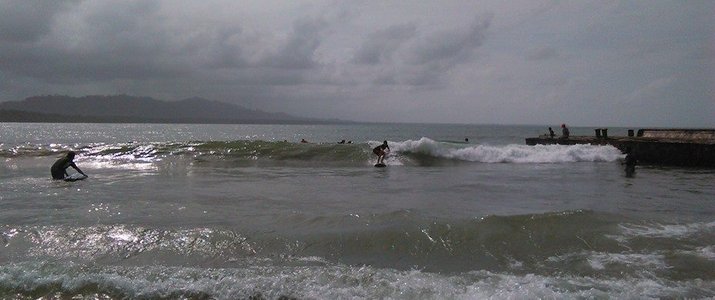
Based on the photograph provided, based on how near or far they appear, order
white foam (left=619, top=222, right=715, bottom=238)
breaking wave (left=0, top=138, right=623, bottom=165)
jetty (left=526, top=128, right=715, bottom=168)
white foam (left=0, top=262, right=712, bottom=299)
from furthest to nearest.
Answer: breaking wave (left=0, top=138, right=623, bottom=165) → jetty (left=526, top=128, right=715, bottom=168) → white foam (left=619, top=222, right=715, bottom=238) → white foam (left=0, top=262, right=712, bottom=299)

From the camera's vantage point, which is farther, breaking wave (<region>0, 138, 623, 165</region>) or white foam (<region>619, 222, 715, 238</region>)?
breaking wave (<region>0, 138, 623, 165</region>)

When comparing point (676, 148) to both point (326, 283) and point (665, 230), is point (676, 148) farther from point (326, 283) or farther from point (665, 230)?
point (326, 283)

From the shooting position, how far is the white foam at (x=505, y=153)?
27.7 meters

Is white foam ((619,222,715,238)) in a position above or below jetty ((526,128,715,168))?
below

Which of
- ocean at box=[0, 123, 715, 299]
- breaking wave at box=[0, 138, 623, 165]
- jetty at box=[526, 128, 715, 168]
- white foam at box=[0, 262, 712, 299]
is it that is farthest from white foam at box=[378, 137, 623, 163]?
white foam at box=[0, 262, 712, 299]

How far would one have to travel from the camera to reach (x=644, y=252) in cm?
741

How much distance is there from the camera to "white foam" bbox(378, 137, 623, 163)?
90.9 ft

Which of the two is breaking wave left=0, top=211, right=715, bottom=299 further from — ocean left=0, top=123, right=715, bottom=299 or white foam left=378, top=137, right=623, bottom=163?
white foam left=378, top=137, right=623, bottom=163

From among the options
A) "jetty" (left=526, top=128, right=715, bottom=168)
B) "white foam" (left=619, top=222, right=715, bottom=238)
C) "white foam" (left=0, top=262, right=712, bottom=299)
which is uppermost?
"jetty" (left=526, top=128, right=715, bottom=168)

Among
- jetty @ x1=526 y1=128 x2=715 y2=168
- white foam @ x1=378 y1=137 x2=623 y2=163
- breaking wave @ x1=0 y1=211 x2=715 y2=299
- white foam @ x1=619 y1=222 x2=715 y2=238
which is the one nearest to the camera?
breaking wave @ x1=0 y1=211 x2=715 y2=299

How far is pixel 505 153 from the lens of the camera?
92.2 ft

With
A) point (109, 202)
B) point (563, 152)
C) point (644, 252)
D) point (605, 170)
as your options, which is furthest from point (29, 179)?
point (563, 152)

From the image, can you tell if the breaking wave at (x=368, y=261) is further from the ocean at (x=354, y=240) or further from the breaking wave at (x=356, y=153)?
the breaking wave at (x=356, y=153)

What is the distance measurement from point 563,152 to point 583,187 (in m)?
14.0
